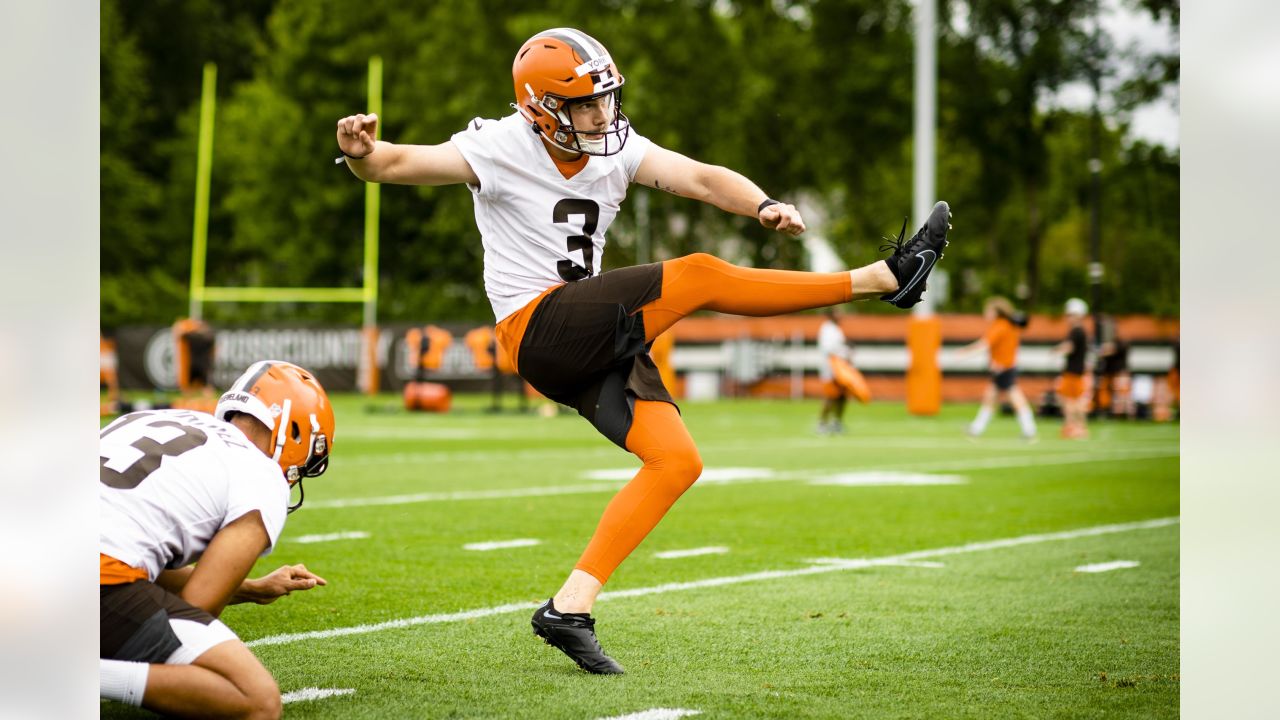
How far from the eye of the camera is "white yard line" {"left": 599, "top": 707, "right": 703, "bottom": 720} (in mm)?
3729

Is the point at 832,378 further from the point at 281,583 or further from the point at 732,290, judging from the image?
the point at 281,583

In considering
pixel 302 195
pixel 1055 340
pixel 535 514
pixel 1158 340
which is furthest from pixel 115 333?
pixel 535 514

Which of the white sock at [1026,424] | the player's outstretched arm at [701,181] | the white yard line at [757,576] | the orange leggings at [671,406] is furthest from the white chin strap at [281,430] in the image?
the white sock at [1026,424]

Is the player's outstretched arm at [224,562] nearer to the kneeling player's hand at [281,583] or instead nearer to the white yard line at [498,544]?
the kneeling player's hand at [281,583]

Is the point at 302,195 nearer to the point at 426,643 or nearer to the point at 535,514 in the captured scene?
the point at 535,514

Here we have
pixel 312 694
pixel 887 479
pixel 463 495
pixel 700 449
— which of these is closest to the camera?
pixel 312 694

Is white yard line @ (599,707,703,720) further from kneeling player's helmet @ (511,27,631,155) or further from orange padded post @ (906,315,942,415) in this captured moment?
orange padded post @ (906,315,942,415)

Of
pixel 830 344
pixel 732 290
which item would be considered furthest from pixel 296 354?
pixel 732 290

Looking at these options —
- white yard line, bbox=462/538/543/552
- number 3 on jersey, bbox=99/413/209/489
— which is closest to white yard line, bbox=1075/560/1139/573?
white yard line, bbox=462/538/543/552

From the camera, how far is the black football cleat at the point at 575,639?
4336 mm

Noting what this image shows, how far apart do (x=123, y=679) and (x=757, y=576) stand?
3701mm

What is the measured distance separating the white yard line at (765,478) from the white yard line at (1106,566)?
4.24 metres

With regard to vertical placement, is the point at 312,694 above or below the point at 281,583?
below

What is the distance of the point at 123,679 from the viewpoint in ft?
11.0
